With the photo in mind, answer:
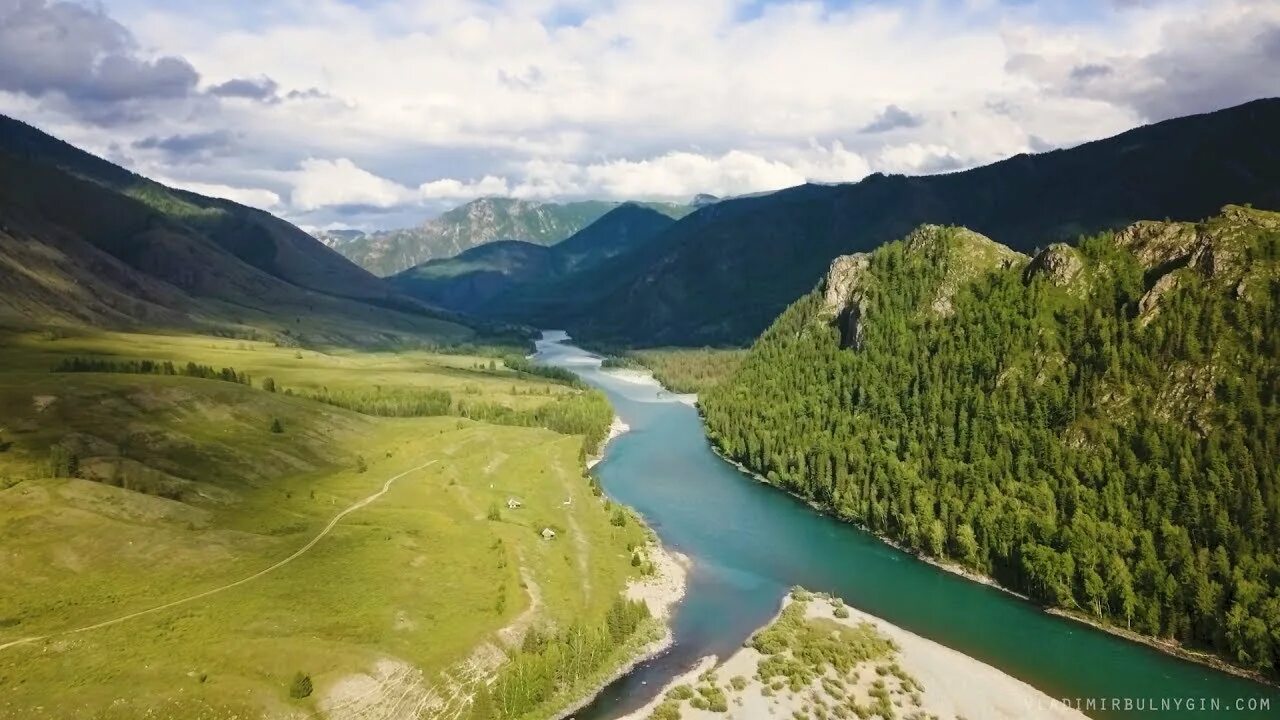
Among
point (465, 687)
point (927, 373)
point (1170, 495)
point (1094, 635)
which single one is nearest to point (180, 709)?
point (465, 687)

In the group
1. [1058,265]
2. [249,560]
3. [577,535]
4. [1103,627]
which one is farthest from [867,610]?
[1058,265]

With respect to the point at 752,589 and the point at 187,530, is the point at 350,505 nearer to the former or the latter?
the point at 187,530

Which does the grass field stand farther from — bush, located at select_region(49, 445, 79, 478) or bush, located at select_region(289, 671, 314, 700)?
bush, located at select_region(49, 445, 79, 478)

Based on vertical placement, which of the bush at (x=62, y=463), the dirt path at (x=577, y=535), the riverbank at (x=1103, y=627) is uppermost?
the bush at (x=62, y=463)

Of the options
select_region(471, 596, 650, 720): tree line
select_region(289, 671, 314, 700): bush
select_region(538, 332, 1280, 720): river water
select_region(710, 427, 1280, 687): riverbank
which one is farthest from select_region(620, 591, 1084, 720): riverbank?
select_region(289, 671, 314, 700): bush

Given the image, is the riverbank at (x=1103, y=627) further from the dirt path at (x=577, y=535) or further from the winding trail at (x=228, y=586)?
the winding trail at (x=228, y=586)

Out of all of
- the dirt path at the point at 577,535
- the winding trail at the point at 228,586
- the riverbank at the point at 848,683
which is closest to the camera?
the winding trail at the point at 228,586

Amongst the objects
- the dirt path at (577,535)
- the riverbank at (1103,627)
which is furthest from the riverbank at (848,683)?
the dirt path at (577,535)
